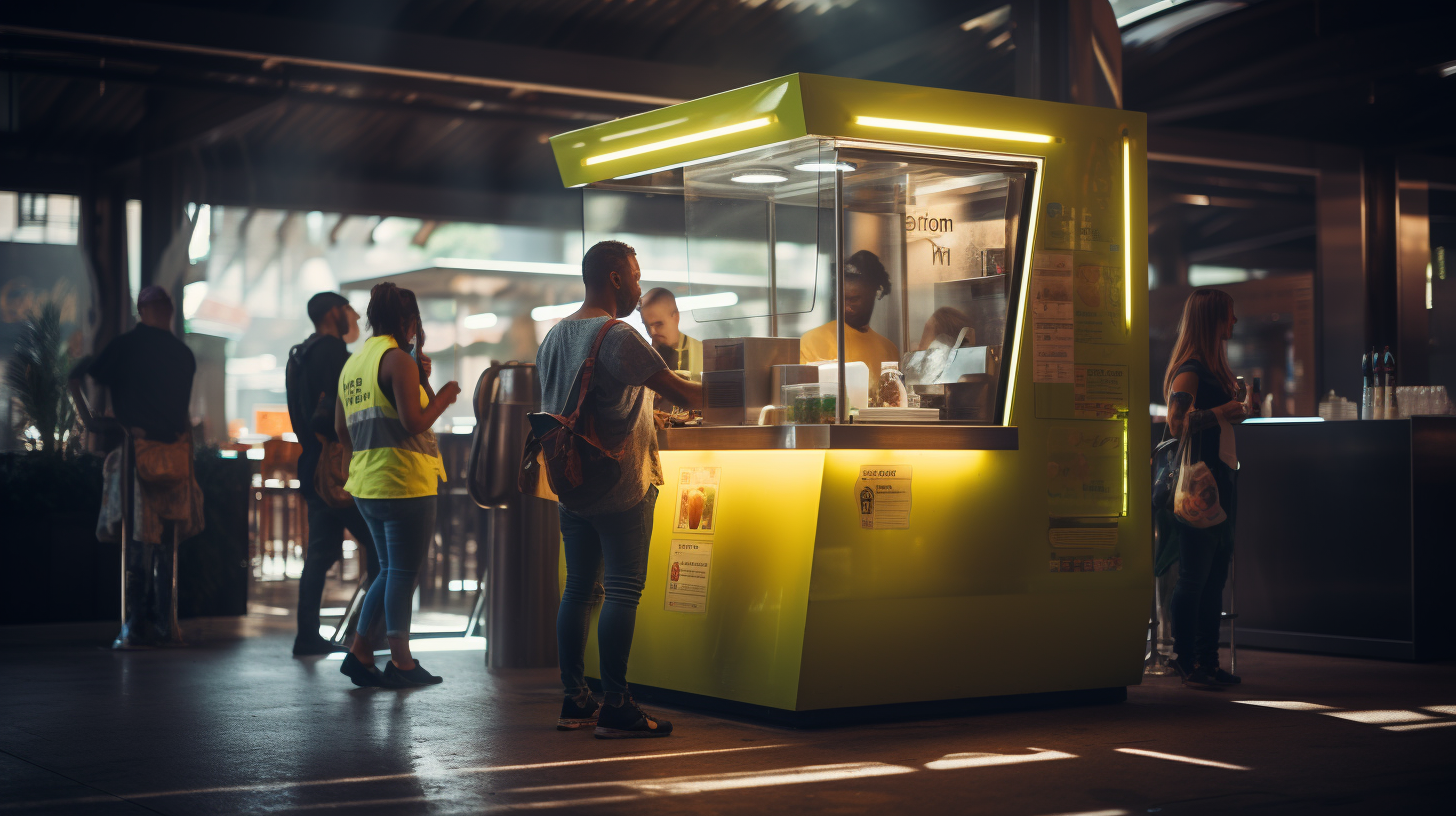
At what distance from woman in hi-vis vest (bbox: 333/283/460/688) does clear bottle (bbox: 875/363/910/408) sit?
1.67 metres

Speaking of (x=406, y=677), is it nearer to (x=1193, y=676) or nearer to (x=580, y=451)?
(x=580, y=451)

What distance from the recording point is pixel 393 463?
18.7 feet

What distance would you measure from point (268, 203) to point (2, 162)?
5.65 feet

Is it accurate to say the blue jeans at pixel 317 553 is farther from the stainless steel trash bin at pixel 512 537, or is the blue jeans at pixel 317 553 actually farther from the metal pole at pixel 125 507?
the metal pole at pixel 125 507

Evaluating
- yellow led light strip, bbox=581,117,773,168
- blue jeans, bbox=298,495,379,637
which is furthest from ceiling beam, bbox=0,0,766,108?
yellow led light strip, bbox=581,117,773,168

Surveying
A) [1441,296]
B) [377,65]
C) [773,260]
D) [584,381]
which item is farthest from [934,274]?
[1441,296]

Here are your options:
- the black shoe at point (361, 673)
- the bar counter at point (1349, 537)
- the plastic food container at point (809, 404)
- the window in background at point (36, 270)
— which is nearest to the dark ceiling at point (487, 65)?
the window in background at point (36, 270)

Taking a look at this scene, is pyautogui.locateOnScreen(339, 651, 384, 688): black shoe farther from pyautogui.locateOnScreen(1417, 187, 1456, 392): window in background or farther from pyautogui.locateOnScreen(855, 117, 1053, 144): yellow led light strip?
pyautogui.locateOnScreen(1417, 187, 1456, 392): window in background

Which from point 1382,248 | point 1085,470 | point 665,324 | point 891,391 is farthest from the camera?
point 1382,248

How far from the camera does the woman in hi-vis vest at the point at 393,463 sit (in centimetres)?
570

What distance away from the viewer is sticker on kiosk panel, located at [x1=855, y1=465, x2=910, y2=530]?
486cm

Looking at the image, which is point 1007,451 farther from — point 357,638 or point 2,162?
point 2,162

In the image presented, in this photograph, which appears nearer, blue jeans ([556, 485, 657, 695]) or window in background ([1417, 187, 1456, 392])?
blue jeans ([556, 485, 657, 695])

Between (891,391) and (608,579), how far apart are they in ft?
4.04
